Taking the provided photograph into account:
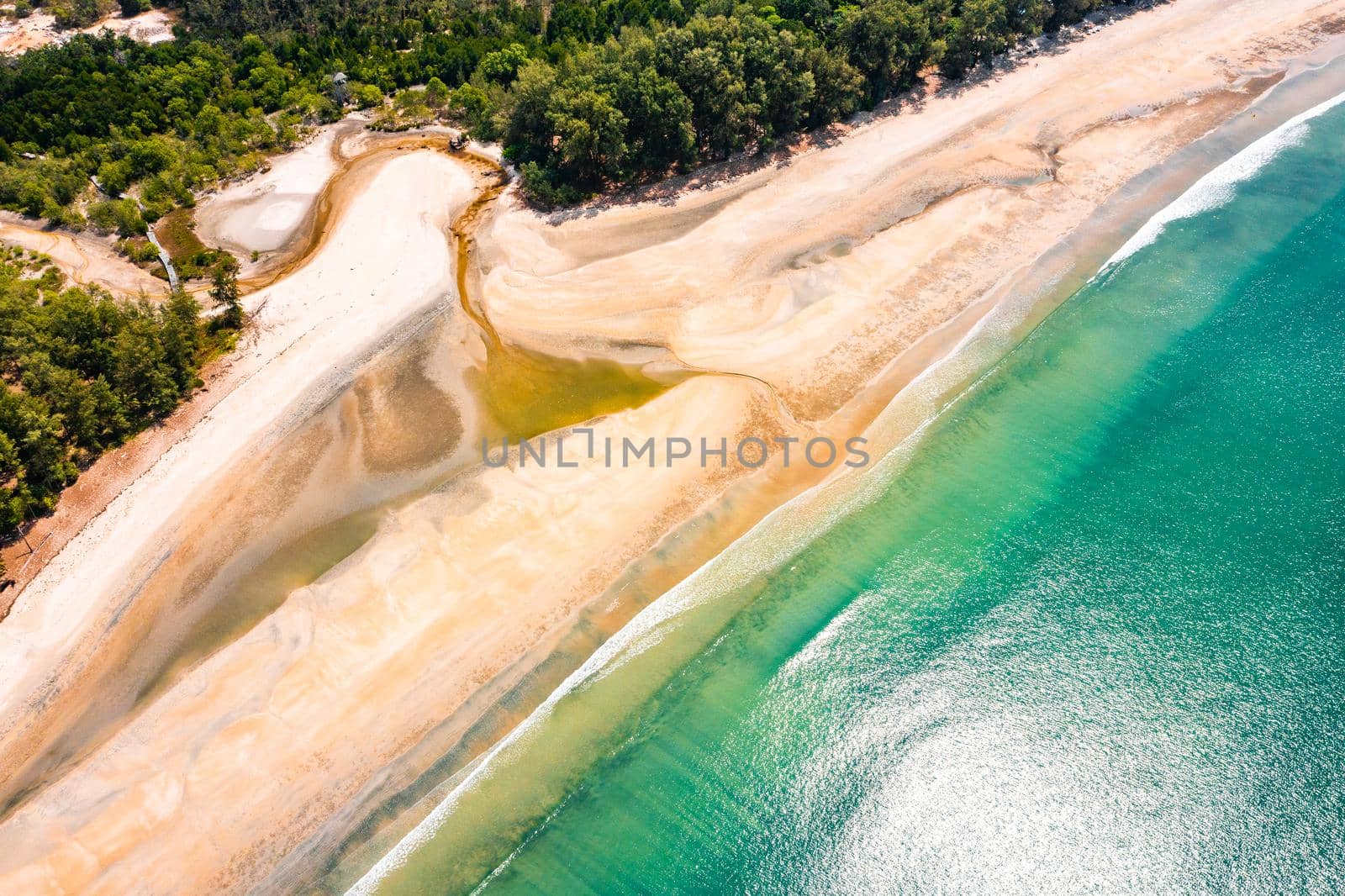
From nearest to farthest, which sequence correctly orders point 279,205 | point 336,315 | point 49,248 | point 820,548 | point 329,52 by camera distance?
point 820,548 < point 336,315 < point 49,248 < point 279,205 < point 329,52

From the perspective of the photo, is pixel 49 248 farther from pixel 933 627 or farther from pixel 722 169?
pixel 933 627

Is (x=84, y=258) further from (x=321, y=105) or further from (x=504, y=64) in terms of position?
(x=504, y=64)

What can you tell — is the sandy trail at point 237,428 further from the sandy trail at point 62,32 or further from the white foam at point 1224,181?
the sandy trail at point 62,32

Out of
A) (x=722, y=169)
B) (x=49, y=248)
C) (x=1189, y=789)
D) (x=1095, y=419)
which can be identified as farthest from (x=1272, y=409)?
(x=49, y=248)

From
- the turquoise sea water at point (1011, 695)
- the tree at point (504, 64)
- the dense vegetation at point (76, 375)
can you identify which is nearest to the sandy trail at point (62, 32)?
the tree at point (504, 64)

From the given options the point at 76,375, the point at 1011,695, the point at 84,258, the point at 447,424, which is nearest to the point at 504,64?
the point at 84,258

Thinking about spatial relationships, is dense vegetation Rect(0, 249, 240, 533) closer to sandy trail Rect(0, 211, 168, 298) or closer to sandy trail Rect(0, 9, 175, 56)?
sandy trail Rect(0, 211, 168, 298)
